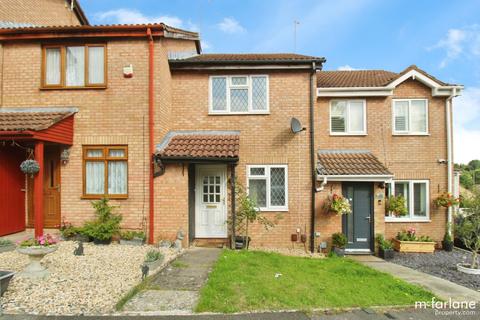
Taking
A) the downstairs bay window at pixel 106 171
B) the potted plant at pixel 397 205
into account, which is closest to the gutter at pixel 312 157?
the potted plant at pixel 397 205

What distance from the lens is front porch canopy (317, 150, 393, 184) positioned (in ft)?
31.2

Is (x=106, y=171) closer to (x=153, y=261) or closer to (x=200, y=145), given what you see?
(x=200, y=145)

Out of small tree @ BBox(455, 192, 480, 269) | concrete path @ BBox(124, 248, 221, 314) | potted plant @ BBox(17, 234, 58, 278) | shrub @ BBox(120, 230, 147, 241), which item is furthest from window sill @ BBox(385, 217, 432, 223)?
potted plant @ BBox(17, 234, 58, 278)

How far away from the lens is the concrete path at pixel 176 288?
473 cm

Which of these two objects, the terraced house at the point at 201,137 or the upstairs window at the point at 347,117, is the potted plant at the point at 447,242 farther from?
the upstairs window at the point at 347,117

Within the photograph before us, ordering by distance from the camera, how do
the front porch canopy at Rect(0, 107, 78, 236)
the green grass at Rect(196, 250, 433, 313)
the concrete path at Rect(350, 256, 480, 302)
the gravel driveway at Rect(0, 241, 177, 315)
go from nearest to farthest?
the gravel driveway at Rect(0, 241, 177, 315) < the green grass at Rect(196, 250, 433, 313) < the concrete path at Rect(350, 256, 480, 302) < the front porch canopy at Rect(0, 107, 78, 236)

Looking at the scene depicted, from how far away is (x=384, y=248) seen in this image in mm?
9500

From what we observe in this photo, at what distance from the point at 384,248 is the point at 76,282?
8.69m

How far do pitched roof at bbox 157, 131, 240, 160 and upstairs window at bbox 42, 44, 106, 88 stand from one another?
2.72 m

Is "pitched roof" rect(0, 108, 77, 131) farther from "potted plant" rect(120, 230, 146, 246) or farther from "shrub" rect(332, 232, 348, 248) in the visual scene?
"shrub" rect(332, 232, 348, 248)

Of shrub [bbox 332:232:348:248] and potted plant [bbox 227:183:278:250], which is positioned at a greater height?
potted plant [bbox 227:183:278:250]

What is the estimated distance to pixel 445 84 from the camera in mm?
10961

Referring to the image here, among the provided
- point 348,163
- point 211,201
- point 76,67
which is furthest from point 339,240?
point 76,67

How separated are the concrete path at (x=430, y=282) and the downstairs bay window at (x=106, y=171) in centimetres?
774
